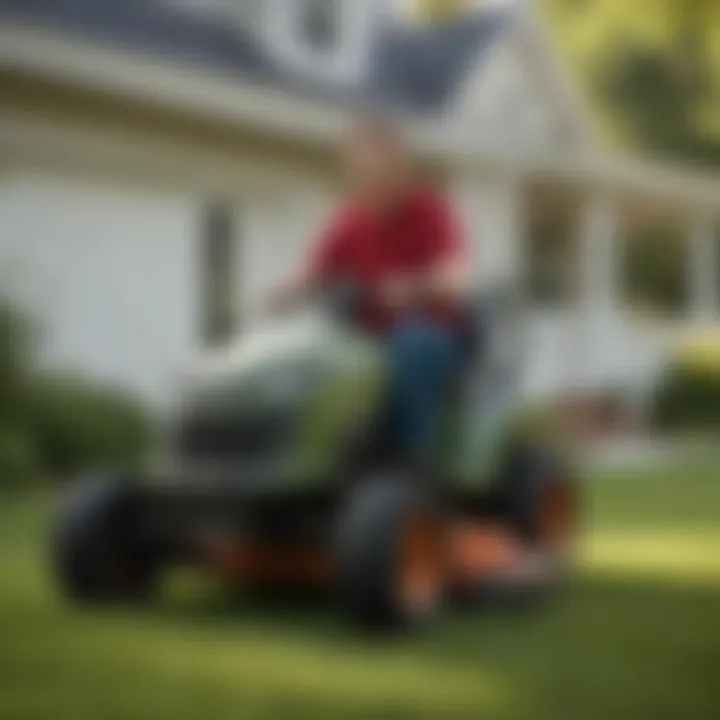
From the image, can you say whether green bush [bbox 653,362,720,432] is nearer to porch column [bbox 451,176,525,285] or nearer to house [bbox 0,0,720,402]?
house [bbox 0,0,720,402]

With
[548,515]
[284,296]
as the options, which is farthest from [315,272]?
[548,515]

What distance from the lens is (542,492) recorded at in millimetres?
1119

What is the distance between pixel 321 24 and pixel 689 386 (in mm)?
394

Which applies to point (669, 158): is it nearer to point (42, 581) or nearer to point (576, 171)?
point (576, 171)

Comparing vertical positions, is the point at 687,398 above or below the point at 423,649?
above

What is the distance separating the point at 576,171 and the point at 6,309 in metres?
0.44

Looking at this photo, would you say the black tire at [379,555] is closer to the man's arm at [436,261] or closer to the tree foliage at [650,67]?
the man's arm at [436,261]

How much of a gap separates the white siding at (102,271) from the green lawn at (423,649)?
4.7 inches

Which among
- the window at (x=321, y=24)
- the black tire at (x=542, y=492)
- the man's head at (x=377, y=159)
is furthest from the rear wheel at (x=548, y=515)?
the window at (x=321, y=24)

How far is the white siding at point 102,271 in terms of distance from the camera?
1.05 m

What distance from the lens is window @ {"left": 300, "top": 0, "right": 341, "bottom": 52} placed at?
1135mm

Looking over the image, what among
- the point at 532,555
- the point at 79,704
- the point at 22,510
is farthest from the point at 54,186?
the point at 532,555

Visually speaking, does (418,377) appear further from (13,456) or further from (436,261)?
(13,456)

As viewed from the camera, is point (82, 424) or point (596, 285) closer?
point (82, 424)
